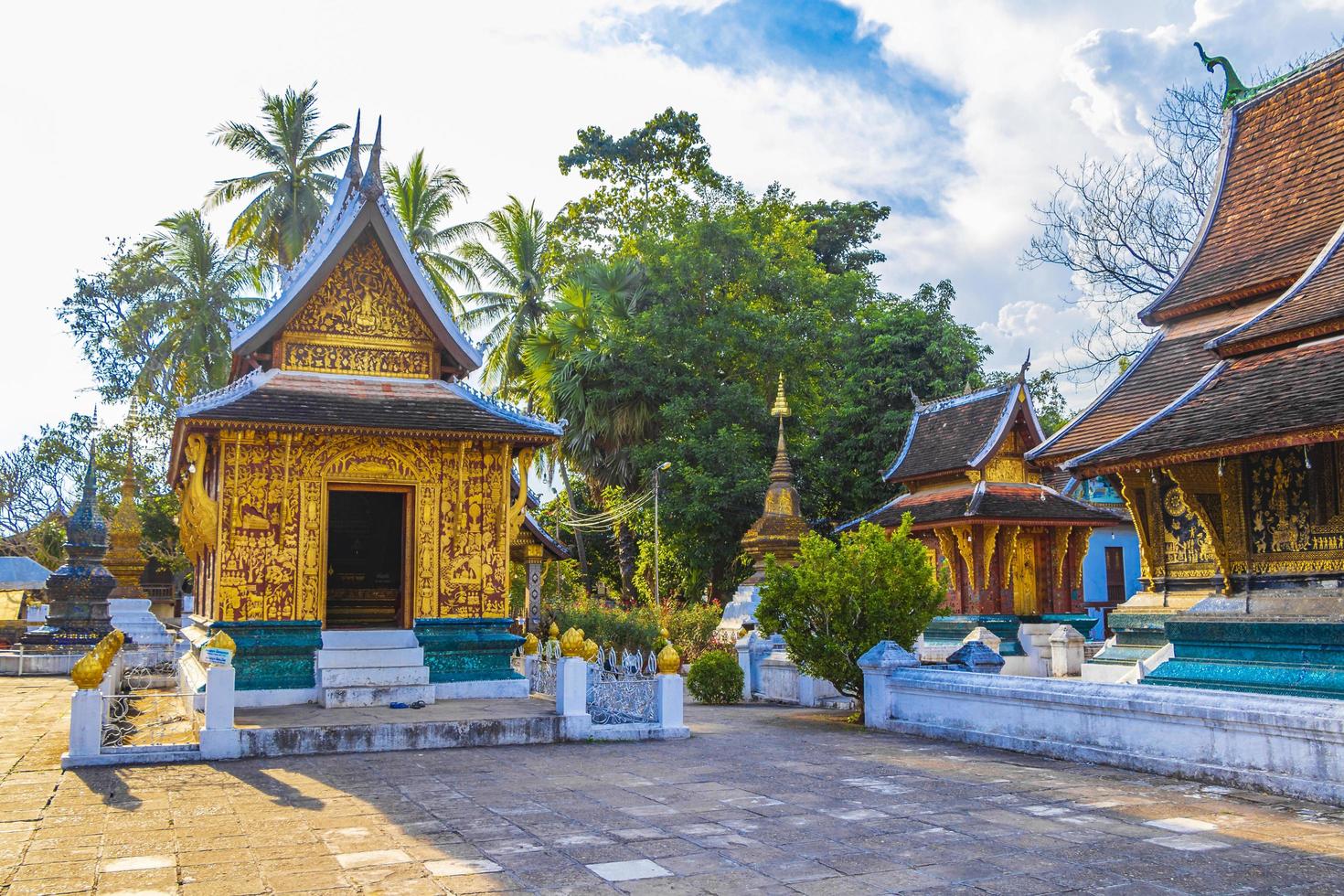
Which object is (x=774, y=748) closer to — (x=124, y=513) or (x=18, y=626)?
(x=124, y=513)

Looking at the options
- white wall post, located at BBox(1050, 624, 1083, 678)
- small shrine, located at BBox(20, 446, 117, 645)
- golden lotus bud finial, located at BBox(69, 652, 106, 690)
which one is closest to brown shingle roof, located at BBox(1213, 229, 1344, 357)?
white wall post, located at BBox(1050, 624, 1083, 678)

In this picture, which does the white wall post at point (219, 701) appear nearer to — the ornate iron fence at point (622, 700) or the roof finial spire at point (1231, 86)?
the ornate iron fence at point (622, 700)

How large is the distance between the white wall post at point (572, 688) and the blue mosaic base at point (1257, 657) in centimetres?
594

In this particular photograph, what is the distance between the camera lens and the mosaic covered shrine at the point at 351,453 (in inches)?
466

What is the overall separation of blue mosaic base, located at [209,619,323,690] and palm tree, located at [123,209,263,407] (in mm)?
23002

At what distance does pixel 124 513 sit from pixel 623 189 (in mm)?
21573

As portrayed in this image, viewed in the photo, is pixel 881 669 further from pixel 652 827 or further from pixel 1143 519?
pixel 652 827

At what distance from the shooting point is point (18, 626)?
94.5 feet

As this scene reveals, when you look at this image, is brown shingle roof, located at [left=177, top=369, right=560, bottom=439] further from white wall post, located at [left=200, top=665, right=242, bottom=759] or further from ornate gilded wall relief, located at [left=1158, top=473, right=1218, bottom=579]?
ornate gilded wall relief, located at [left=1158, top=473, right=1218, bottom=579]

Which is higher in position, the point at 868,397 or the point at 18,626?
the point at 868,397

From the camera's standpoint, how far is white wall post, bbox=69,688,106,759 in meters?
8.91

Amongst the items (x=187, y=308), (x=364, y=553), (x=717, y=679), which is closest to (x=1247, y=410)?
(x=717, y=679)

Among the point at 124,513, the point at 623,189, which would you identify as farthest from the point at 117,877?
the point at 623,189

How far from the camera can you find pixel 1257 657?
34.2 feet
